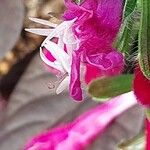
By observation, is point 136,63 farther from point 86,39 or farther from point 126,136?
point 126,136

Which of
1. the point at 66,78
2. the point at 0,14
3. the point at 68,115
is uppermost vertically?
the point at 66,78

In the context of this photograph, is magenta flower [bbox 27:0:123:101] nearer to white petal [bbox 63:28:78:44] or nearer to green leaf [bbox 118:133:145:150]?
white petal [bbox 63:28:78:44]

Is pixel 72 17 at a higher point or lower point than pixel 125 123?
higher

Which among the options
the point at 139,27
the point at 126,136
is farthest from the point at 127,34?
the point at 126,136

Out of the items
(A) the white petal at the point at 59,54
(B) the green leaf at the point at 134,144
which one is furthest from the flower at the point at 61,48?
(B) the green leaf at the point at 134,144

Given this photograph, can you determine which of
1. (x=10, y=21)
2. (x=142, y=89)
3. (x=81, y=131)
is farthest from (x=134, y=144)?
(x=10, y=21)

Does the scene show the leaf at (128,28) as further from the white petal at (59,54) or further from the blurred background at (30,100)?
the blurred background at (30,100)

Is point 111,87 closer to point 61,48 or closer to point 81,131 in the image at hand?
point 61,48
